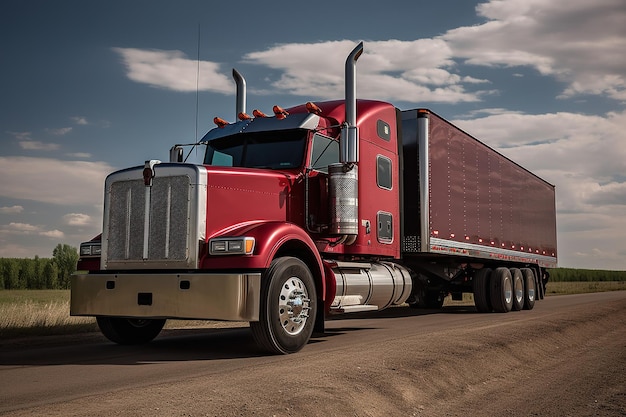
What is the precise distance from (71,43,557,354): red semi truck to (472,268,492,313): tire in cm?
348

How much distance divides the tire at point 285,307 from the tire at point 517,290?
35.2 ft

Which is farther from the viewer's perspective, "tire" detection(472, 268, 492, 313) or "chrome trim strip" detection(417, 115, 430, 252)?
"tire" detection(472, 268, 492, 313)

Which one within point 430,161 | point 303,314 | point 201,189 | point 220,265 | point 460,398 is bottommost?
point 460,398

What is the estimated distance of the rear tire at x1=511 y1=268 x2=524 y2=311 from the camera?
18.2m

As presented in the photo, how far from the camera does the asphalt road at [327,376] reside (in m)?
5.51

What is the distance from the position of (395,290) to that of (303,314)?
3.50 metres

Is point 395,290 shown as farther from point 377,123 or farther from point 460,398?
point 460,398

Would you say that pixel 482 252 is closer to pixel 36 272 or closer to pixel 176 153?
pixel 176 153

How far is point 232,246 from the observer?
26.9ft

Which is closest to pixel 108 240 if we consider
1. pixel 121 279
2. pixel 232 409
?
pixel 121 279

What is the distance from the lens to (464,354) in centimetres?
826

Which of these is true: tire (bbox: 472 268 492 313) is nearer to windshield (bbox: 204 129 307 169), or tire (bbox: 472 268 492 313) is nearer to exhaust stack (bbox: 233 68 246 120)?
exhaust stack (bbox: 233 68 246 120)

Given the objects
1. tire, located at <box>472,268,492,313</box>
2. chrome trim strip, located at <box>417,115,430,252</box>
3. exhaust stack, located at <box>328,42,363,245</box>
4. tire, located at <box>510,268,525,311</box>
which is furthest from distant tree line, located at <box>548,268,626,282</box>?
exhaust stack, located at <box>328,42,363,245</box>

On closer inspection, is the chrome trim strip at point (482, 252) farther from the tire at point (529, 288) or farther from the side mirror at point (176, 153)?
the side mirror at point (176, 153)
